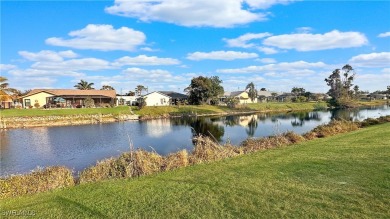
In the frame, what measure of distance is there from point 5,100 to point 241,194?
2810 inches

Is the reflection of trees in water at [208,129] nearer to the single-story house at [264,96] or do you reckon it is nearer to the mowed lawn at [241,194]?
the mowed lawn at [241,194]

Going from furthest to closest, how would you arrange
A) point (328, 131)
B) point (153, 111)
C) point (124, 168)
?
point (153, 111) < point (328, 131) < point (124, 168)

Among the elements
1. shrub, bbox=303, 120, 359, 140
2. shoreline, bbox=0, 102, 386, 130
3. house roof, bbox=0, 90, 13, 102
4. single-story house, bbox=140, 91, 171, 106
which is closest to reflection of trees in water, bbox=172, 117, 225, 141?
shrub, bbox=303, 120, 359, 140

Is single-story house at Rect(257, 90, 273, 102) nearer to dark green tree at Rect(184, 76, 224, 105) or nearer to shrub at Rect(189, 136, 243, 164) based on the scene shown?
dark green tree at Rect(184, 76, 224, 105)

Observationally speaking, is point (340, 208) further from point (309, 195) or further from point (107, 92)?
point (107, 92)

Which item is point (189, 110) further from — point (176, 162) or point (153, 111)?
point (176, 162)

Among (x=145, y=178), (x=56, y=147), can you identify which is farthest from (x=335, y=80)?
(x=145, y=178)

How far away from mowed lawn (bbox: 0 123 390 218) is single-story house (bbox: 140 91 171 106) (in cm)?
7253

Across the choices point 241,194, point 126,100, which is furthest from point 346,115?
point 241,194

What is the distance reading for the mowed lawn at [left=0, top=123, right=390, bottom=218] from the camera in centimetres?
602

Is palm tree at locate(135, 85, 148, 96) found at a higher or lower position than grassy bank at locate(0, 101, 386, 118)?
higher

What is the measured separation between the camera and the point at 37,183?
10023mm

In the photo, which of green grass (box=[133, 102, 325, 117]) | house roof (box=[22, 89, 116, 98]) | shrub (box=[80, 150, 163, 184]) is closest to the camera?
shrub (box=[80, 150, 163, 184])

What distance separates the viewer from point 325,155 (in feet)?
36.8
